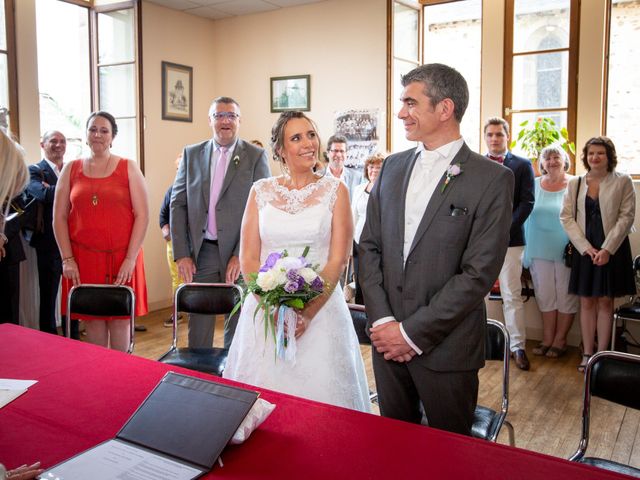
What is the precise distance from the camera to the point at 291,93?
22.7 feet

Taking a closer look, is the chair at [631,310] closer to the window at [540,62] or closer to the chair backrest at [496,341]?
the window at [540,62]

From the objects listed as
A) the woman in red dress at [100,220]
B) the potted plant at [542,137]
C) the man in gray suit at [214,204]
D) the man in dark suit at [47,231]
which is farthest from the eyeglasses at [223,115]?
the potted plant at [542,137]

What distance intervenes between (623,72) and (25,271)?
574cm

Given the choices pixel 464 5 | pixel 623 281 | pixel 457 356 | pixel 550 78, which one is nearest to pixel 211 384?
pixel 457 356

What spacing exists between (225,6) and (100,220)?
3.92 meters

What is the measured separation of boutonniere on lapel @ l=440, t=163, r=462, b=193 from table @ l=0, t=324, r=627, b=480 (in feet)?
3.00

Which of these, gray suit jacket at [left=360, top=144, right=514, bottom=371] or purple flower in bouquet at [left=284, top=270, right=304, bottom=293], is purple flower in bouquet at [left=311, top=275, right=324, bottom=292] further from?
gray suit jacket at [left=360, top=144, right=514, bottom=371]

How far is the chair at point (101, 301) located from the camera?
3.26 meters

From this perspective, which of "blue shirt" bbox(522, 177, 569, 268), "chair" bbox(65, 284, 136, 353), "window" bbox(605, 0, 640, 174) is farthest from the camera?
"window" bbox(605, 0, 640, 174)

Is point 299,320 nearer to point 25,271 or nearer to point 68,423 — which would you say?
point 68,423

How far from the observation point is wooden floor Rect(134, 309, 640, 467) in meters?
3.39

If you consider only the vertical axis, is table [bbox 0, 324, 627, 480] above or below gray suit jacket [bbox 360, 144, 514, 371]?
below

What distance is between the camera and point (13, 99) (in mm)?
5387

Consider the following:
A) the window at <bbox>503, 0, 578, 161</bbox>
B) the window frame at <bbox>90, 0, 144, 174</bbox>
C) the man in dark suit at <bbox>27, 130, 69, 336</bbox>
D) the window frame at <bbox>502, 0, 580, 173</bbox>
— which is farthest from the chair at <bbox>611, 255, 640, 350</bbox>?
the window frame at <bbox>90, 0, 144, 174</bbox>
